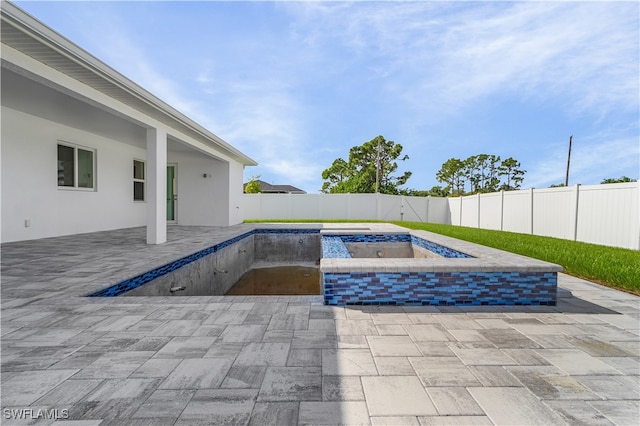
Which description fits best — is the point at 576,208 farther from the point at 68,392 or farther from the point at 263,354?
the point at 68,392

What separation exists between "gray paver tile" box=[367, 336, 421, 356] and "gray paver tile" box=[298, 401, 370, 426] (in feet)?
1.98

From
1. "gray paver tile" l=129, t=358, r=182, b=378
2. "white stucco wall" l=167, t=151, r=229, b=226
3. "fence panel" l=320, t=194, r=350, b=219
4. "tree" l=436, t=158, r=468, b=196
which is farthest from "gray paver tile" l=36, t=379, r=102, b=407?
"tree" l=436, t=158, r=468, b=196

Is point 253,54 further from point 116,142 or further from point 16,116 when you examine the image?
point 16,116

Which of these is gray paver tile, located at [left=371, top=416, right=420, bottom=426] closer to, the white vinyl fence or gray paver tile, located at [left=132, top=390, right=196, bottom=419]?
gray paver tile, located at [left=132, top=390, right=196, bottom=419]

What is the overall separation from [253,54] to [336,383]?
34.4ft

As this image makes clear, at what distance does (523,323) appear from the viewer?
110 inches

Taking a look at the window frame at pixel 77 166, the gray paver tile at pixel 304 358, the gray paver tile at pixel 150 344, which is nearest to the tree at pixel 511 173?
Result: the window frame at pixel 77 166

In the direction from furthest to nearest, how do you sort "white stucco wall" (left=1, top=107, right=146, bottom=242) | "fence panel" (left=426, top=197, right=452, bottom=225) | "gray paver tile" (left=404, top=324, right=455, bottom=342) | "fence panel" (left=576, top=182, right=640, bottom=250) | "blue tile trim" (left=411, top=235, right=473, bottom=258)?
"fence panel" (left=426, top=197, right=452, bottom=225), "fence panel" (left=576, top=182, right=640, bottom=250), "white stucco wall" (left=1, top=107, right=146, bottom=242), "blue tile trim" (left=411, top=235, right=473, bottom=258), "gray paver tile" (left=404, top=324, right=455, bottom=342)

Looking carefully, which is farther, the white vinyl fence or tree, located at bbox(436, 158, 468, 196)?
tree, located at bbox(436, 158, 468, 196)

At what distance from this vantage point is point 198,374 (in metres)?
1.89

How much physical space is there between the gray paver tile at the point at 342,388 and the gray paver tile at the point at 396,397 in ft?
0.14

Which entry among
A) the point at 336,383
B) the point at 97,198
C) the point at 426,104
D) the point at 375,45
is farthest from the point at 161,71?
the point at 426,104

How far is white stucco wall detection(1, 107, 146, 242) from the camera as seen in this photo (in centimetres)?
627

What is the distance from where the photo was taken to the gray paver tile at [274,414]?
1.48 metres
